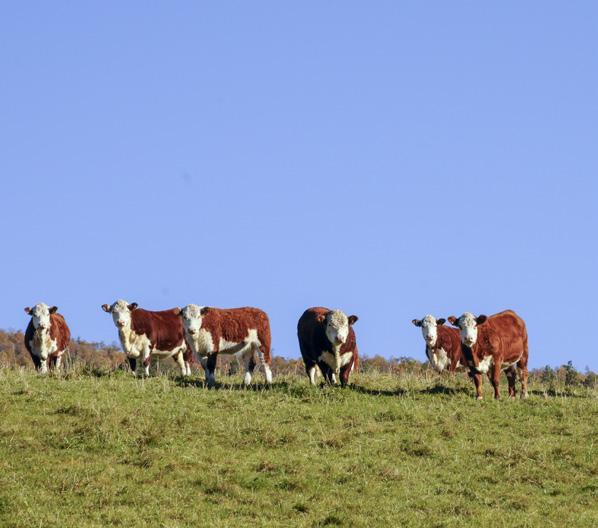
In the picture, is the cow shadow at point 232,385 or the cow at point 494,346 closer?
the cow shadow at point 232,385

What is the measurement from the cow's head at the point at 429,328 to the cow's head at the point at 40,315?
33.2 ft

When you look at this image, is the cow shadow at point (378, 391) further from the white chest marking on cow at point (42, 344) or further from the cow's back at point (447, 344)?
the white chest marking on cow at point (42, 344)

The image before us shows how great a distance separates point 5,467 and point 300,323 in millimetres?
12304

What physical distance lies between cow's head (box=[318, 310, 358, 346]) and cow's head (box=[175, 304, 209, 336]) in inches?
122

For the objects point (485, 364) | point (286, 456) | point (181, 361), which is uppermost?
point (181, 361)

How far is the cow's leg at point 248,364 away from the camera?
1146 inches

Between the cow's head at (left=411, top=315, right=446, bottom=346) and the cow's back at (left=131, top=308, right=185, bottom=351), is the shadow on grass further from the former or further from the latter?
the cow's back at (left=131, top=308, right=185, bottom=351)

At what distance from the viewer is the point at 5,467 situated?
19.5 m

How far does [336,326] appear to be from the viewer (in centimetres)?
2809

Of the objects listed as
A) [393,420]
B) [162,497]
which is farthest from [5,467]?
[393,420]

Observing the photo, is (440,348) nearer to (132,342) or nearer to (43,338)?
(132,342)

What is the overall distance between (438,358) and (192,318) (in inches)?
312

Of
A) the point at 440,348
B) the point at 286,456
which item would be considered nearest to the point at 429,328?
the point at 440,348

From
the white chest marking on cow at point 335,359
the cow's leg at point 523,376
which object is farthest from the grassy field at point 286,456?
the white chest marking on cow at point 335,359
